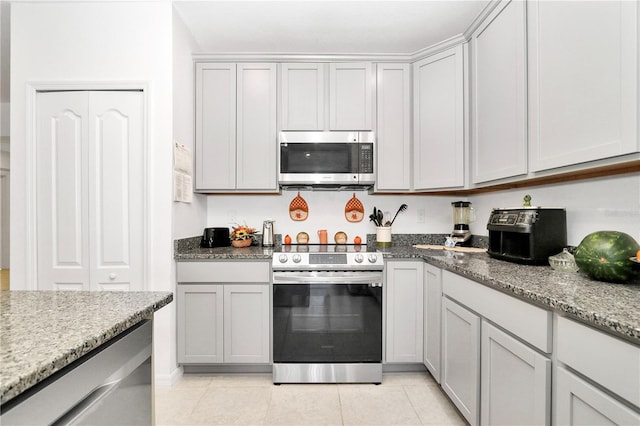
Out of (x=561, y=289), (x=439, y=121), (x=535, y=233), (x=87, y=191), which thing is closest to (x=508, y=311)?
(x=561, y=289)

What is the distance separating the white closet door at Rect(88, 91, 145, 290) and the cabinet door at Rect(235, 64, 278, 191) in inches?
29.8

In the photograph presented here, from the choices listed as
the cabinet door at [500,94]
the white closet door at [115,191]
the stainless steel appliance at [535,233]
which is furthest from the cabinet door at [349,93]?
the white closet door at [115,191]

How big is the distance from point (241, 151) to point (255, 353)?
5.31 feet

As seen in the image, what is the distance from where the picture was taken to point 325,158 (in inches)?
101

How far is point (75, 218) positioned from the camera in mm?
2160

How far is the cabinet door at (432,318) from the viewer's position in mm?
2035

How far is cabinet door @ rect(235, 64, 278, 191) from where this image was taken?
2598 millimetres

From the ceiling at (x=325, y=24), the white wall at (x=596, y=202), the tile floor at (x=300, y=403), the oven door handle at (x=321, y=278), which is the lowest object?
the tile floor at (x=300, y=403)

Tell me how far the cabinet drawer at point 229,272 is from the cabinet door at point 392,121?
121cm

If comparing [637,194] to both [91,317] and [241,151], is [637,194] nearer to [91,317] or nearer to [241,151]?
[91,317]

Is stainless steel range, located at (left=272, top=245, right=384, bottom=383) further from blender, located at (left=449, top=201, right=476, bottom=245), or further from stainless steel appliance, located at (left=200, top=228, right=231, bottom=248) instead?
blender, located at (left=449, top=201, right=476, bottom=245)

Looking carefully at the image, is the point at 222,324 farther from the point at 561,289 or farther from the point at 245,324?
the point at 561,289

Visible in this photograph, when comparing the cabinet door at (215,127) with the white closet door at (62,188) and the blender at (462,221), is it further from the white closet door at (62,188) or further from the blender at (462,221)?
the blender at (462,221)

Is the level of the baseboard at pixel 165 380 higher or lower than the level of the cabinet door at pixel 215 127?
lower
